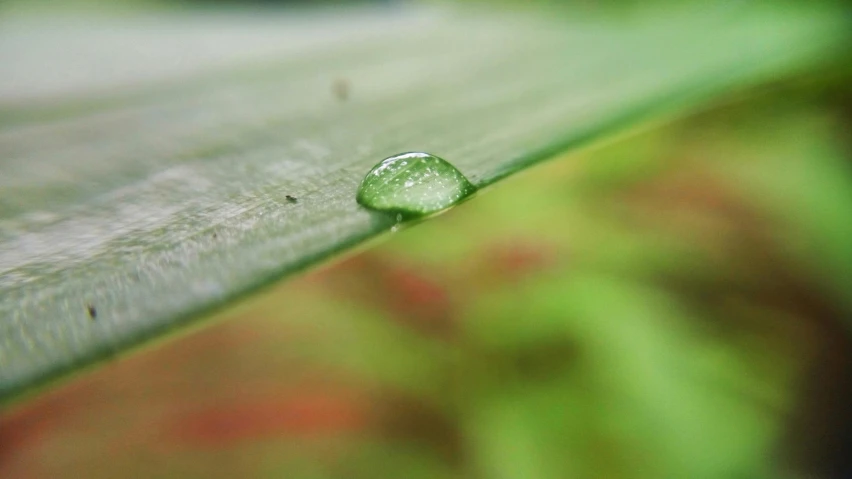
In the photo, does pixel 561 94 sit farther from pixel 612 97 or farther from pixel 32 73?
pixel 32 73

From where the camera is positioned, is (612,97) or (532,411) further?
(532,411)

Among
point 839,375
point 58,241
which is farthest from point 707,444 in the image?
point 58,241

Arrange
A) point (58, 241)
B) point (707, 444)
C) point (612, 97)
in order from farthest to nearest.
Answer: point (707, 444) → point (612, 97) → point (58, 241)

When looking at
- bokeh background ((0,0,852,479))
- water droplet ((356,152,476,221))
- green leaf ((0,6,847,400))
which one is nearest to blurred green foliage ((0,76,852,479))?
bokeh background ((0,0,852,479))

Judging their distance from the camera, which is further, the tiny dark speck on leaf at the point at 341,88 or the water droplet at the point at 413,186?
the tiny dark speck on leaf at the point at 341,88

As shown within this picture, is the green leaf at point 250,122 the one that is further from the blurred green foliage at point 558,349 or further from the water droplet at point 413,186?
the blurred green foliage at point 558,349

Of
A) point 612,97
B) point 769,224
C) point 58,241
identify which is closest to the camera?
point 58,241

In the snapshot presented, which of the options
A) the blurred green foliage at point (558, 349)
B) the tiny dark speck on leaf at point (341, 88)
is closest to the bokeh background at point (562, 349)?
the blurred green foliage at point (558, 349)
